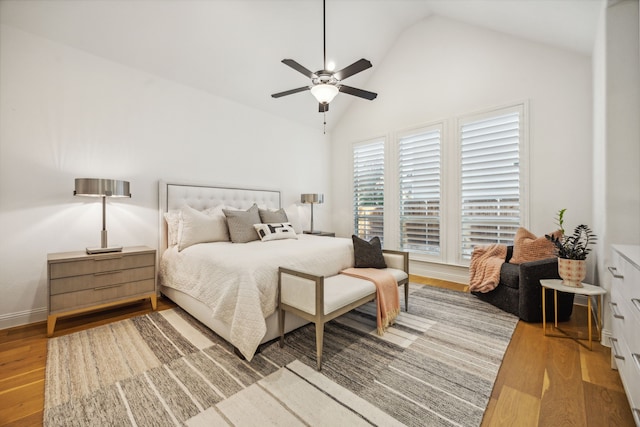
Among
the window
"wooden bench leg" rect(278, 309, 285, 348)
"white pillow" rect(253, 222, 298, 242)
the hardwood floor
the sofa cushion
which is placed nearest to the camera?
the hardwood floor

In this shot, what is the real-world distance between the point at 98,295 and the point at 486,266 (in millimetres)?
4198

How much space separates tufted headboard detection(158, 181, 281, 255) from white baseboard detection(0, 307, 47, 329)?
1170 mm

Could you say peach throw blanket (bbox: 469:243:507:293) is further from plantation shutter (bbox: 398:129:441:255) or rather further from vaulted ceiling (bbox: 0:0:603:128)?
vaulted ceiling (bbox: 0:0:603:128)

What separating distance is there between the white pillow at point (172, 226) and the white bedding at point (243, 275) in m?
0.32

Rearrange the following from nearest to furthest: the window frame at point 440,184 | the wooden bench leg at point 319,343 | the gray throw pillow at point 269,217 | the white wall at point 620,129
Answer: the wooden bench leg at point 319,343, the white wall at point 620,129, the gray throw pillow at point 269,217, the window frame at point 440,184

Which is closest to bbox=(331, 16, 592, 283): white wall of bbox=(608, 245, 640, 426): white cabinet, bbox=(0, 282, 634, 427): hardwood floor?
bbox=(0, 282, 634, 427): hardwood floor

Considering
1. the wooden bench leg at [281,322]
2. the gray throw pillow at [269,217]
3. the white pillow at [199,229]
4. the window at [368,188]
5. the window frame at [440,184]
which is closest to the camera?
the wooden bench leg at [281,322]

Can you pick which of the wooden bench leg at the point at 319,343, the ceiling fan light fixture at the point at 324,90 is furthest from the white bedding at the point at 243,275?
the ceiling fan light fixture at the point at 324,90

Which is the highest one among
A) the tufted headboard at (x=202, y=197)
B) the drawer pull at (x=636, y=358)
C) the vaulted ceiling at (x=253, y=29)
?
the vaulted ceiling at (x=253, y=29)

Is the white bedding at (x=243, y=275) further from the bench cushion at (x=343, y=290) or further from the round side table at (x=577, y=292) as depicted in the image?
the round side table at (x=577, y=292)

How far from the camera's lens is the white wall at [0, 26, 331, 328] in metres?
2.54

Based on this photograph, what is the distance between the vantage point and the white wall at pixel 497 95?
307 centimetres

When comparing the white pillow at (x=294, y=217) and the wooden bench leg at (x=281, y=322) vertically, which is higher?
the white pillow at (x=294, y=217)

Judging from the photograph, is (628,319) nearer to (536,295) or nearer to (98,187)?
(536,295)
